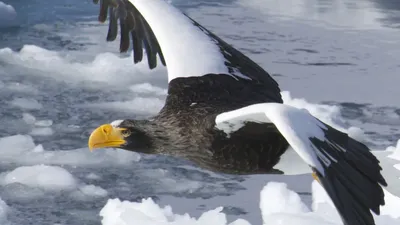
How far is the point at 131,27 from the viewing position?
18.4 feet

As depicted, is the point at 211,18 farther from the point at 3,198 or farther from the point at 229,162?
the point at 229,162

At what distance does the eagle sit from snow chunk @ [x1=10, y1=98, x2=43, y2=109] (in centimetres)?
343

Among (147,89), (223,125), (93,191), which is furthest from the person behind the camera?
(147,89)

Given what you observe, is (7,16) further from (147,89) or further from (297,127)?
(297,127)

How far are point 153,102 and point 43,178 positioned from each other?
195cm

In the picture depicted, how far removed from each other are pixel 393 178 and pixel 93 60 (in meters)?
6.79

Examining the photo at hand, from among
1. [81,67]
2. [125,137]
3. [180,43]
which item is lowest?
[81,67]

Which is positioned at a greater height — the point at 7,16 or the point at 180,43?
the point at 180,43

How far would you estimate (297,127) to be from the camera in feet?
12.1

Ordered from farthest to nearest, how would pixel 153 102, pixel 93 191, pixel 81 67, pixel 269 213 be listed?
pixel 81 67 < pixel 153 102 < pixel 93 191 < pixel 269 213

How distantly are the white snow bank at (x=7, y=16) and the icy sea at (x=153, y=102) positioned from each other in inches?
0.6


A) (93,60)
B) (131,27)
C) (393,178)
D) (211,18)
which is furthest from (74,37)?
(393,178)

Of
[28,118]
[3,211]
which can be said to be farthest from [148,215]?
[28,118]

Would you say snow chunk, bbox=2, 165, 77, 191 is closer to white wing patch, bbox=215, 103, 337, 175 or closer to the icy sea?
the icy sea
